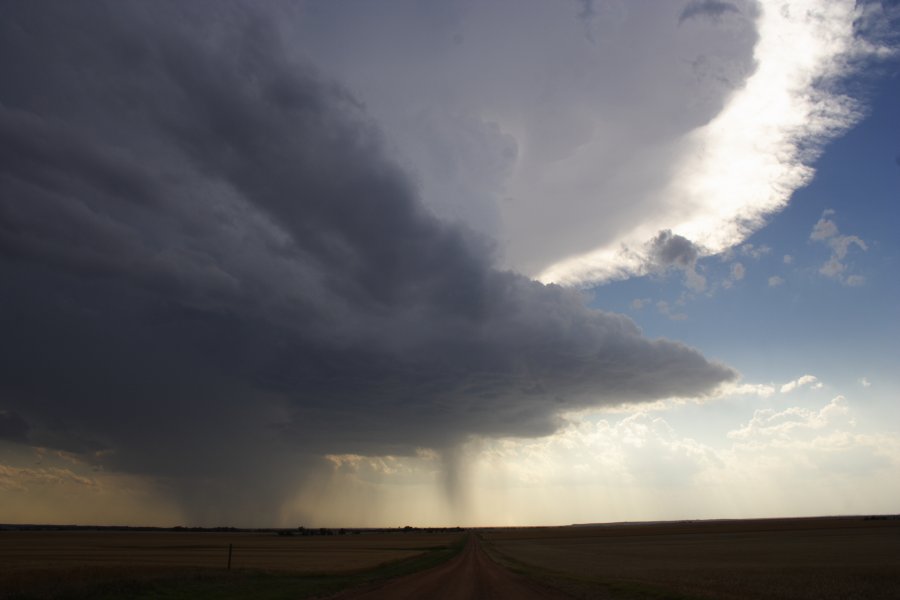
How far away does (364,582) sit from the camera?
122 feet

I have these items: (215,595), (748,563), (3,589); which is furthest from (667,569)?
(3,589)

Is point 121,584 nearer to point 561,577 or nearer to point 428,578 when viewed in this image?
point 428,578

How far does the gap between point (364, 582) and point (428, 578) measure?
5.90 metres

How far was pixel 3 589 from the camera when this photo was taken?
26.8m

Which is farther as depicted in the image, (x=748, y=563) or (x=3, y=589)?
(x=748, y=563)

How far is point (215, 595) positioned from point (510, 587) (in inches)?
671

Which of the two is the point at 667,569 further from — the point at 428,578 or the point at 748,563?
the point at 428,578

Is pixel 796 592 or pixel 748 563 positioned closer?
pixel 796 592

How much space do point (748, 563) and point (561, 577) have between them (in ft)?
69.2

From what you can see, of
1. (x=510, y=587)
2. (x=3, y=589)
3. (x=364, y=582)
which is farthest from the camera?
(x=364, y=582)

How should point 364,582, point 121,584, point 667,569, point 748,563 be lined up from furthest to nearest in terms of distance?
point 748,563 < point 667,569 < point 364,582 < point 121,584

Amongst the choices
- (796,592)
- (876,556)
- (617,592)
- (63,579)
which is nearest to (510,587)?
(617,592)

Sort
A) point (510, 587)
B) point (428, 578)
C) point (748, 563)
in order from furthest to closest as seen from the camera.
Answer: point (748, 563) < point (428, 578) < point (510, 587)

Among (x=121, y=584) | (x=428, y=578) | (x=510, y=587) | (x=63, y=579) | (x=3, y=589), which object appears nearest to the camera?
(x=3, y=589)
